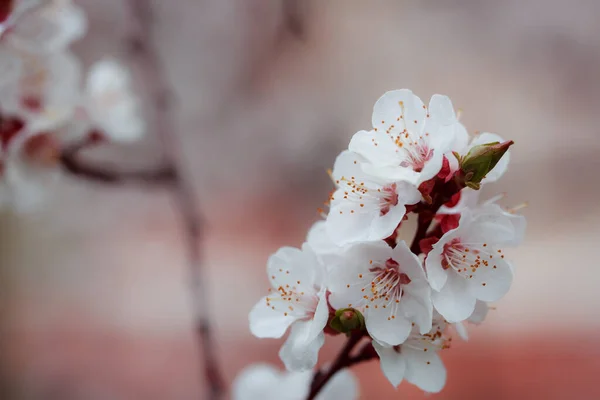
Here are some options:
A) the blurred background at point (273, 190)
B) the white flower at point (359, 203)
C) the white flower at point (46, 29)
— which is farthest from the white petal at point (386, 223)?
the blurred background at point (273, 190)

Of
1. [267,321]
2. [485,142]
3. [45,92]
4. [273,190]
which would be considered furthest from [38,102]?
[273,190]

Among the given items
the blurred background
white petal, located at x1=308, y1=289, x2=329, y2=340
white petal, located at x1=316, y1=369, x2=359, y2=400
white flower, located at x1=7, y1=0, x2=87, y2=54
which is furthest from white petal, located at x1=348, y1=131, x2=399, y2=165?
the blurred background

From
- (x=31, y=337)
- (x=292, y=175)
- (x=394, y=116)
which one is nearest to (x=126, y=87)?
(x=394, y=116)

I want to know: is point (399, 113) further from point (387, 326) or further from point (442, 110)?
point (387, 326)

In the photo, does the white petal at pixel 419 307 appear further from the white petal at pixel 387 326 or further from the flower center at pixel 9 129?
the flower center at pixel 9 129

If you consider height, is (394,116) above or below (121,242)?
above

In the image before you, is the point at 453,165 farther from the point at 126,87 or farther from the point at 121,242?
the point at 121,242

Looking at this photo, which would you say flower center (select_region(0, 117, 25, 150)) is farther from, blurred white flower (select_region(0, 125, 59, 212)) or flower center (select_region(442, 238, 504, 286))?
flower center (select_region(442, 238, 504, 286))

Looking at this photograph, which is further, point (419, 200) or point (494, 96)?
point (494, 96)
